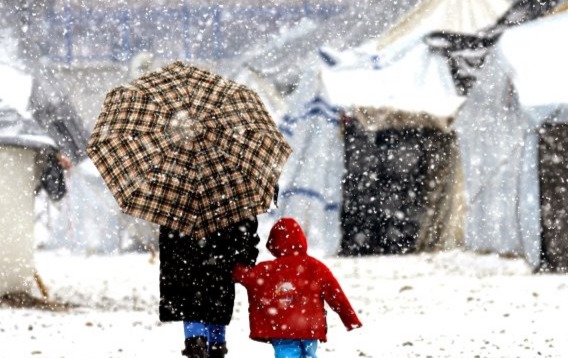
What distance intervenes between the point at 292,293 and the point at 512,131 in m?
9.98

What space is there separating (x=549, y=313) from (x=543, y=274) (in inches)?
137

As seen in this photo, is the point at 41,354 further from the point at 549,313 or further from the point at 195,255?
the point at 549,313

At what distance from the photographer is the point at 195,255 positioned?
4.44 m

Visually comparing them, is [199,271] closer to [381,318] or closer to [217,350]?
[217,350]

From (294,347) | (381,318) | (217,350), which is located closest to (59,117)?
(381,318)

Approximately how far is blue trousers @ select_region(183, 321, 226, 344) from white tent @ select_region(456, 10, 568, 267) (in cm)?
790

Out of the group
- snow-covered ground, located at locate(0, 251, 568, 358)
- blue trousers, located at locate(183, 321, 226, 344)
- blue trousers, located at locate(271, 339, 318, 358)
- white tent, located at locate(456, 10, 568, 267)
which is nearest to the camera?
blue trousers, located at locate(271, 339, 318, 358)

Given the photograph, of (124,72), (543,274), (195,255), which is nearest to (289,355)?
(195,255)

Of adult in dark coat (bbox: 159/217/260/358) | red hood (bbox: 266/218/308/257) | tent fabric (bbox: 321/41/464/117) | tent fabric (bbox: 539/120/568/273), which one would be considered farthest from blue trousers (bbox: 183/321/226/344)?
tent fabric (bbox: 321/41/464/117)

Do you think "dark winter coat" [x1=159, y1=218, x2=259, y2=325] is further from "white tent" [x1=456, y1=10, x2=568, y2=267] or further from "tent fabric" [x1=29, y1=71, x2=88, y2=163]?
"tent fabric" [x1=29, y1=71, x2=88, y2=163]

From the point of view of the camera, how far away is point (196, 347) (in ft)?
14.5

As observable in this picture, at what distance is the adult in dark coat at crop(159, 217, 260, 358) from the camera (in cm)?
443

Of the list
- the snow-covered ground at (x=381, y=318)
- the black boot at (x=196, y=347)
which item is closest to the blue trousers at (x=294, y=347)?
the black boot at (x=196, y=347)

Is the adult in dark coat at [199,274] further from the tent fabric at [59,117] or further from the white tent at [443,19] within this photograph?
the tent fabric at [59,117]
